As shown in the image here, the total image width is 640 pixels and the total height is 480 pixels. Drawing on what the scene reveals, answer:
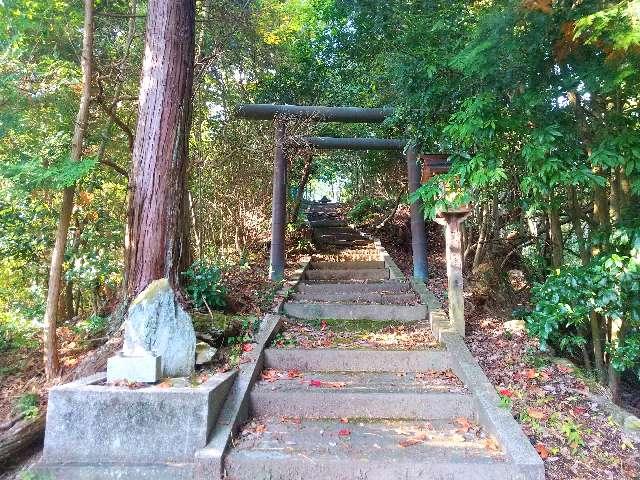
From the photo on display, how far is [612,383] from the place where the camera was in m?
4.46

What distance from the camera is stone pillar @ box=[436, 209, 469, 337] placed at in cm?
455

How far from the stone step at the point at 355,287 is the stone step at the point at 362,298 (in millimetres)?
175

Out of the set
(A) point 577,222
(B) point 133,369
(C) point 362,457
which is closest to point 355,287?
(A) point 577,222

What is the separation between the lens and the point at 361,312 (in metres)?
5.25

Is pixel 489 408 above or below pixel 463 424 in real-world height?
above

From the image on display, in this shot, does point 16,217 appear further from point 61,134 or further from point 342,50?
point 342,50

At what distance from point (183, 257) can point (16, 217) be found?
2114mm

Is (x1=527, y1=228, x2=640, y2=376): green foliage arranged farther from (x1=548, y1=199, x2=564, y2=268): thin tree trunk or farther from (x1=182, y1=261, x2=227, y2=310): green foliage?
(x1=182, y1=261, x2=227, y2=310): green foliage

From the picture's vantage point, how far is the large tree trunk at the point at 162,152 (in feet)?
13.7

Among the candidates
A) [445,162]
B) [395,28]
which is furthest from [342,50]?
[445,162]

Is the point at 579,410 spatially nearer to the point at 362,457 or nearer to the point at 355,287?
the point at 362,457

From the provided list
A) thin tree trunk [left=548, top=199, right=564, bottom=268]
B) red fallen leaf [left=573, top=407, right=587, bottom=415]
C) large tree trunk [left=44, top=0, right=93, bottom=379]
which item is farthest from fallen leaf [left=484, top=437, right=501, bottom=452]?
large tree trunk [left=44, top=0, right=93, bottom=379]

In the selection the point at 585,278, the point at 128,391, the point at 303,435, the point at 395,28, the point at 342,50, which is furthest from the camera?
the point at 342,50

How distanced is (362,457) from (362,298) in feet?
9.83
